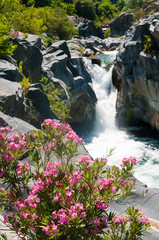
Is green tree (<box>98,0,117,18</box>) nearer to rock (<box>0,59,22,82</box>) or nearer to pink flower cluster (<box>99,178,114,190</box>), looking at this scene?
rock (<box>0,59,22,82</box>)

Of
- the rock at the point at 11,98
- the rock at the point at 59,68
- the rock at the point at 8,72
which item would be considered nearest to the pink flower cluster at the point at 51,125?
the rock at the point at 11,98

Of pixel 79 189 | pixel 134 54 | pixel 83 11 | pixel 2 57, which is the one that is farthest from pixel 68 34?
pixel 83 11

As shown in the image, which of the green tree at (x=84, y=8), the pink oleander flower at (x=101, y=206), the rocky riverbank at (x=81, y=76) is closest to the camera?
the pink oleander flower at (x=101, y=206)

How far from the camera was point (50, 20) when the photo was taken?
28172 mm

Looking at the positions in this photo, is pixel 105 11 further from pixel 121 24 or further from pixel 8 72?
pixel 8 72

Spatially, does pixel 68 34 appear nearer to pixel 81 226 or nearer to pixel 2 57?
pixel 2 57

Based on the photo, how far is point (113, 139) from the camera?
53.7 feet

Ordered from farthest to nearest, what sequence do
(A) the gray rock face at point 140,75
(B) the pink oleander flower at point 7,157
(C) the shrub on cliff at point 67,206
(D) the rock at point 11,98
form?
(A) the gray rock face at point 140,75 < (D) the rock at point 11,98 < (B) the pink oleander flower at point 7,157 < (C) the shrub on cliff at point 67,206

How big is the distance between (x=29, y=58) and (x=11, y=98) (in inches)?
263

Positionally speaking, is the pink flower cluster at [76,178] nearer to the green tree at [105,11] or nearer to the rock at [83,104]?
the rock at [83,104]

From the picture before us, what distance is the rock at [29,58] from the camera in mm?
12961

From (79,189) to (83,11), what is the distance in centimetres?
6885

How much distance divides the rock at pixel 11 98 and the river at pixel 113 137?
15.6ft

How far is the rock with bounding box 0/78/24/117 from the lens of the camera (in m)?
7.38
